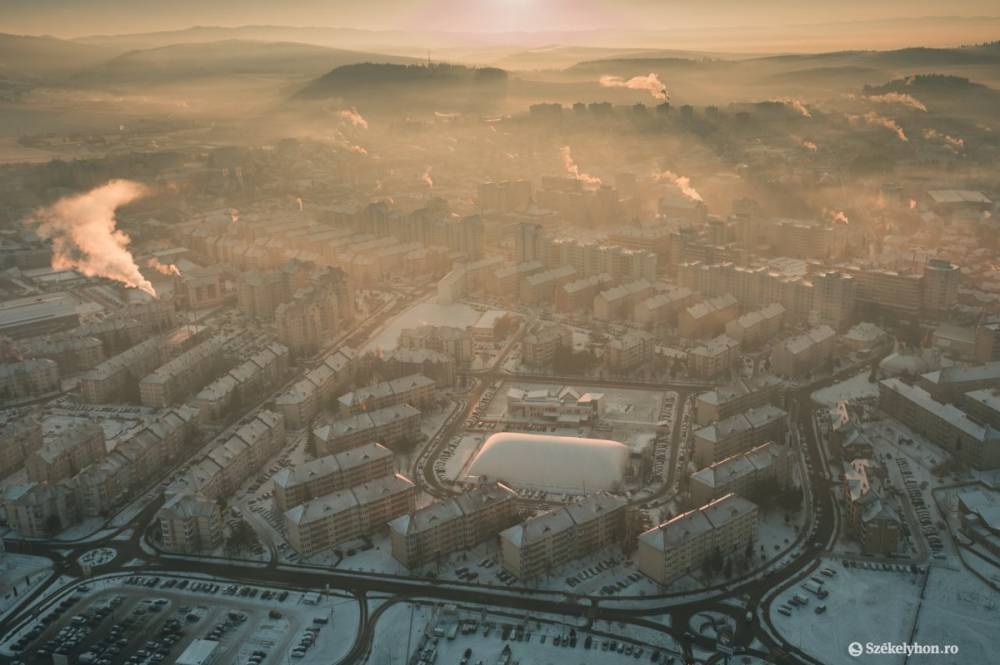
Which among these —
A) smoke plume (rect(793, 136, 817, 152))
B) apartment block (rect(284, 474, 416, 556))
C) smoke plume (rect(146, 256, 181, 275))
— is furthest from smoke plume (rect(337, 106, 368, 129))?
apartment block (rect(284, 474, 416, 556))

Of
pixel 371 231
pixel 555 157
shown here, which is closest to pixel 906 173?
pixel 555 157

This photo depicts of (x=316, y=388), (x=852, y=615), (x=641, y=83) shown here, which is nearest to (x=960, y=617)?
(x=852, y=615)

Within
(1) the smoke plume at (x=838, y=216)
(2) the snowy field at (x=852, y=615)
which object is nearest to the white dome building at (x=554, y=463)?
(2) the snowy field at (x=852, y=615)

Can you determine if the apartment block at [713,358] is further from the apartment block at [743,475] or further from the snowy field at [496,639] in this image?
the snowy field at [496,639]

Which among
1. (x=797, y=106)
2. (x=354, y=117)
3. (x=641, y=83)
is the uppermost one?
(x=641, y=83)

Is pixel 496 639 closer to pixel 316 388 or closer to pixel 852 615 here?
pixel 852 615

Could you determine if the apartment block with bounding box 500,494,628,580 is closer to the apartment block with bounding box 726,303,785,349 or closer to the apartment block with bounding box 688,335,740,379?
the apartment block with bounding box 688,335,740,379

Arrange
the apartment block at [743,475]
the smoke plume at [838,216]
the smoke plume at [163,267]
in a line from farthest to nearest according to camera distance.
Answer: the smoke plume at [838,216] < the smoke plume at [163,267] < the apartment block at [743,475]

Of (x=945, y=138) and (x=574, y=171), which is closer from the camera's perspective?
(x=574, y=171)
